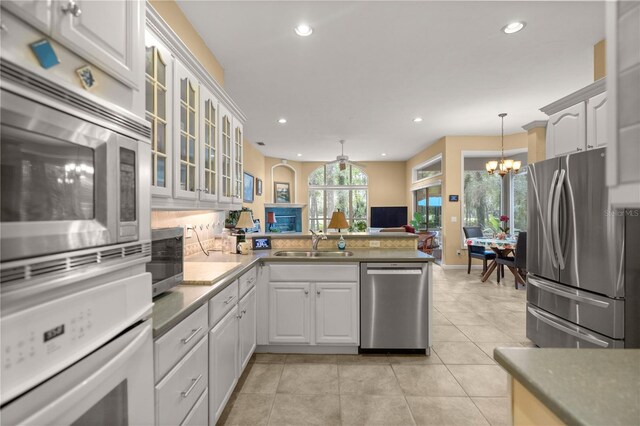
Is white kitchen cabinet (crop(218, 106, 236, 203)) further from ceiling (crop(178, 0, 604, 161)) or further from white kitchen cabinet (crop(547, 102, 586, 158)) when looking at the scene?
white kitchen cabinet (crop(547, 102, 586, 158))

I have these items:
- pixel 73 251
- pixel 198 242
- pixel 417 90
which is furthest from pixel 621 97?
pixel 417 90

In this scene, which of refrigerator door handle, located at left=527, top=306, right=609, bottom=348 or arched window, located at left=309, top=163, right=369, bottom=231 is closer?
refrigerator door handle, located at left=527, top=306, right=609, bottom=348

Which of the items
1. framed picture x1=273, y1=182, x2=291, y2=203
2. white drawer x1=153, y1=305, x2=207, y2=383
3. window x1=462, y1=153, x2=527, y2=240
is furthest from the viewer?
framed picture x1=273, y1=182, x2=291, y2=203

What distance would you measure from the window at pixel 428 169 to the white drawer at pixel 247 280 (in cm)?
585

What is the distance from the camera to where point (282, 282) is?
2756 mm

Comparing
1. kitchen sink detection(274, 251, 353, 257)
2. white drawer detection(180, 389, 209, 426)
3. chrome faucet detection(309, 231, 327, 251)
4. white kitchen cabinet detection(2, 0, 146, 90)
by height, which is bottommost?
white drawer detection(180, 389, 209, 426)

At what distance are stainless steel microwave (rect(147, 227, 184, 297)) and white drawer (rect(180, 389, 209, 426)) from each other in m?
0.59

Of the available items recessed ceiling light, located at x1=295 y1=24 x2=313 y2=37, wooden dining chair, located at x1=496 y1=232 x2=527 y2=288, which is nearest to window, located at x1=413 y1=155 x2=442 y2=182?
wooden dining chair, located at x1=496 y1=232 x2=527 y2=288

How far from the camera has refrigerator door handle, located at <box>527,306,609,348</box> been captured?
2.12 meters

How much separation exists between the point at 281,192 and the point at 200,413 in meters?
8.03

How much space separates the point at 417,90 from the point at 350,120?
1.58 meters

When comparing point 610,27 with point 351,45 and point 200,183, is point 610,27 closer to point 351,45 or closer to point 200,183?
point 200,183

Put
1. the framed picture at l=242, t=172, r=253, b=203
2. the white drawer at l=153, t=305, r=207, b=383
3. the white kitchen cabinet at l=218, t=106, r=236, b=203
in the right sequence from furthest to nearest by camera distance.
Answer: the framed picture at l=242, t=172, r=253, b=203
the white kitchen cabinet at l=218, t=106, r=236, b=203
the white drawer at l=153, t=305, r=207, b=383

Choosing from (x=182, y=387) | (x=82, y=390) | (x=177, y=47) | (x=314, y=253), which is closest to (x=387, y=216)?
(x=314, y=253)
